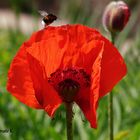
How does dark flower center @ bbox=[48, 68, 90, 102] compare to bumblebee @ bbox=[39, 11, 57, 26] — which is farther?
bumblebee @ bbox=[39, 11, 57, 26]

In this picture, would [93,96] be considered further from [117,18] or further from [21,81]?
[117,18]

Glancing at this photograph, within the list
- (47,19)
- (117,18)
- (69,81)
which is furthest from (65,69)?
(117,18)

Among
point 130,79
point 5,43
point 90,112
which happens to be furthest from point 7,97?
point 90,112

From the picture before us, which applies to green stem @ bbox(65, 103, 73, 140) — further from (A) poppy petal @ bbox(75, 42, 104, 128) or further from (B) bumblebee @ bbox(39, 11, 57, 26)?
(B) bumblebee @ bbox(39, 11, 57, 26)

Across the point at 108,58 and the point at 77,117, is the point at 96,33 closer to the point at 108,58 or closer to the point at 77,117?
the point at 108,58

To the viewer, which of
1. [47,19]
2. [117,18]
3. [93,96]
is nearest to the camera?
[93,96]

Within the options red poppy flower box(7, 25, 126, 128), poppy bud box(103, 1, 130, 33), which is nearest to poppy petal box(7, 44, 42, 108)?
red poppy flower box(7, 25, 126, 128)

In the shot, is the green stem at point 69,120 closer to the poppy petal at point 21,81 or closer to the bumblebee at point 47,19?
the poppy petal at point 21,81
